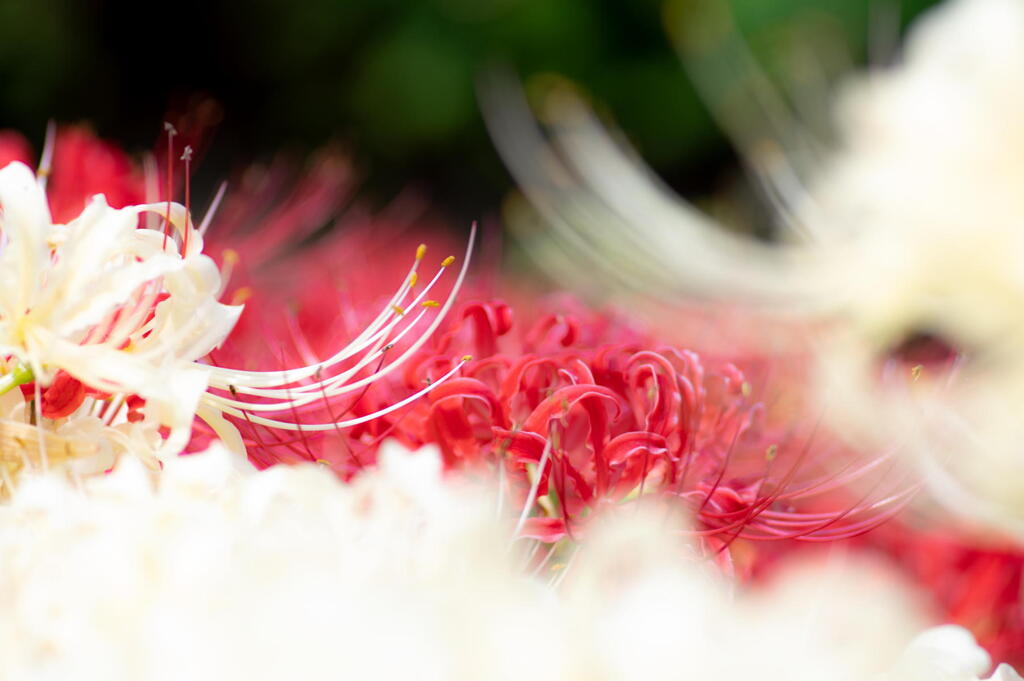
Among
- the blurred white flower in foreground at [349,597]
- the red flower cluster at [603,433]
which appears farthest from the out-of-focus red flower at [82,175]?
the blurred white flower in foreground at [349,597]

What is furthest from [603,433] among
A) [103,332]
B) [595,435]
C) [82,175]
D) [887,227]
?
[887,227]

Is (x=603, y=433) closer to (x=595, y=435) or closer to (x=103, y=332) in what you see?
(x=595, y=435)

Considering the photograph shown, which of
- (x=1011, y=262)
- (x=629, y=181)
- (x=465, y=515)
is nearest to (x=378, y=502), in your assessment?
(x=465, y=515)

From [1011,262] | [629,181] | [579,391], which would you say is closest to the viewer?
[579,391]

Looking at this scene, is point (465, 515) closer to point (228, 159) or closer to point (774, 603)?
point (774, 603)

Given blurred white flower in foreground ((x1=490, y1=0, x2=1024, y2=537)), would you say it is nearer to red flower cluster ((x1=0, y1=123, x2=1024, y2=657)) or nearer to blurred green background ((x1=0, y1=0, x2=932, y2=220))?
red flower cluster ((x1=0, y1=123, x2=1024, y2=657))

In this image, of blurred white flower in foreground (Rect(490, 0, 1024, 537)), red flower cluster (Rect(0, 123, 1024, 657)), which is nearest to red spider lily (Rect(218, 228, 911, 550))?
red flower cluster (Rect(0, 123, 1024, 657))

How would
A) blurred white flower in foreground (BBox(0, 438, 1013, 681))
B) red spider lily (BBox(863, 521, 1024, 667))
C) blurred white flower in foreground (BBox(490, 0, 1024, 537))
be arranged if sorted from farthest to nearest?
1. blurred white flower in foreground (BBox(490, 0, 1024, 537))
2. red spider lily (BBox(863, 521, 1024, 667))
3. blurred white flower in foreground (BBox(0, 438, 1013, 681))
